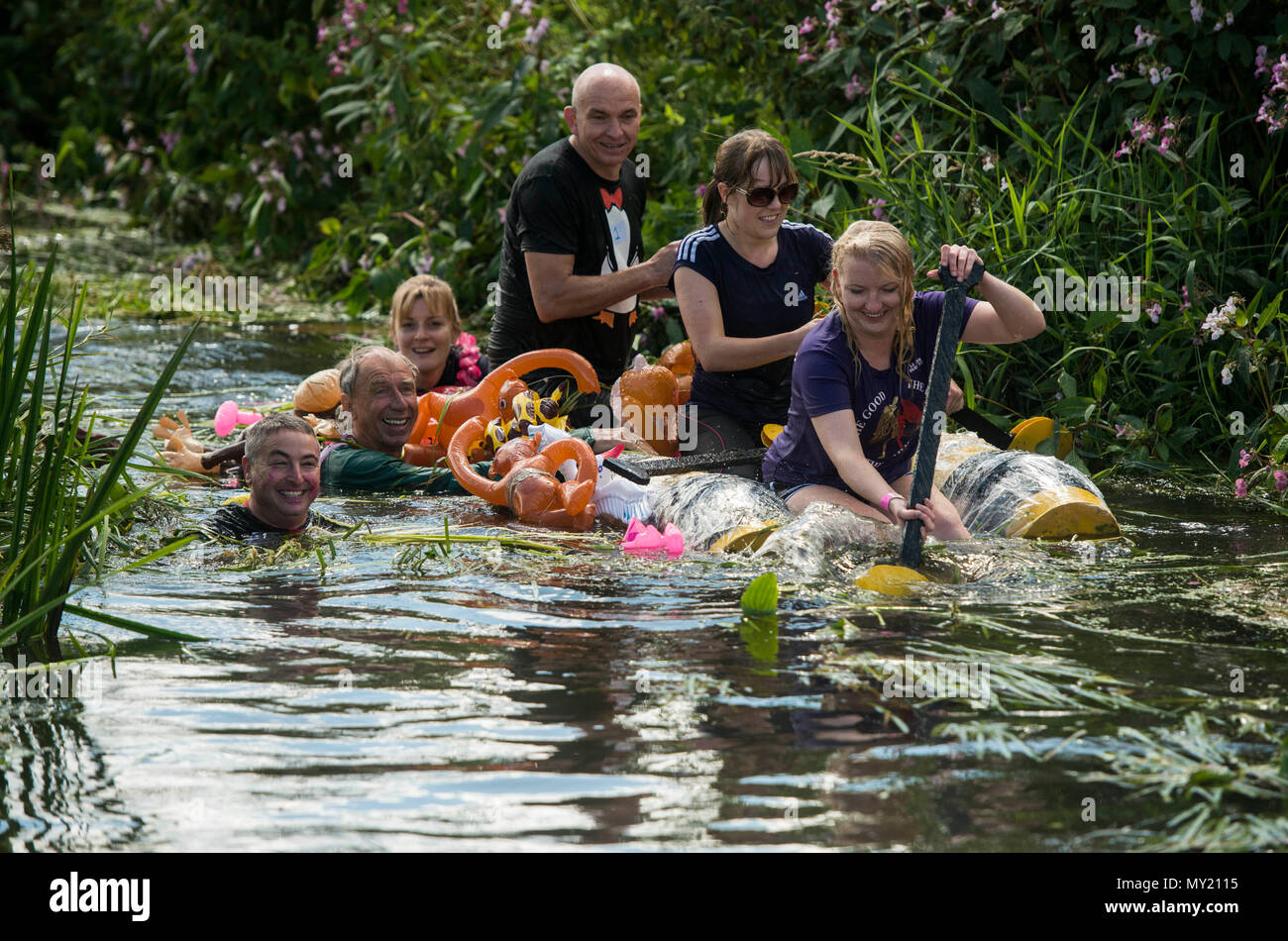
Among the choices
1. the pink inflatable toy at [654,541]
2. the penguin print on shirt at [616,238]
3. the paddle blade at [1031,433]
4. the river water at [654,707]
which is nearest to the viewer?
the river water at [654,707]

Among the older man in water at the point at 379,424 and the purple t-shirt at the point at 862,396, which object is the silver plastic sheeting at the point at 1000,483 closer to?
the purple t-shirt at the point at 862,396

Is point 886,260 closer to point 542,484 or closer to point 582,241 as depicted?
point 542,484

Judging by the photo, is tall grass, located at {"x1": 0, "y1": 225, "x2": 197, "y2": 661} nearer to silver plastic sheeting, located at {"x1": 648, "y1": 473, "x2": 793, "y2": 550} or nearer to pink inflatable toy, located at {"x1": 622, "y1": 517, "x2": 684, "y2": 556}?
pink inflatable toy, located at {"x1": 622, "y1": 517, "x2": 684, "y2": 556}

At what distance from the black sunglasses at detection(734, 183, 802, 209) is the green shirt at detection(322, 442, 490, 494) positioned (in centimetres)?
176

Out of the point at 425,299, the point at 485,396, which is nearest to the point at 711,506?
the point at 485,396

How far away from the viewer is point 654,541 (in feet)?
17.3

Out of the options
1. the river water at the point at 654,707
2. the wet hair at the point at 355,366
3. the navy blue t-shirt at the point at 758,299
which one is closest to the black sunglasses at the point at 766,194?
the navy blue t-shirt at the point at 758,299

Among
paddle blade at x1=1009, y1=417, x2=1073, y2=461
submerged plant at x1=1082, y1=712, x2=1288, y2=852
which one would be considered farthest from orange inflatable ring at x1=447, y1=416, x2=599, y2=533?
submerged plant at x1=1082, y1=712, x2=1288, y2=852

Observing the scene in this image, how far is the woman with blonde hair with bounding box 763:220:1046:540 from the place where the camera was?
4.95 m

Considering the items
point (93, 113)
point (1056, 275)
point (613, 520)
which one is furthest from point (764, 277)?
point (93, 113)

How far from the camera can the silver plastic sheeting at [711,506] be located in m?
5.26

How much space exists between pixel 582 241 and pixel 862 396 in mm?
2056

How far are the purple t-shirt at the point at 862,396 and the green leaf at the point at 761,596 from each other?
936 millimetres

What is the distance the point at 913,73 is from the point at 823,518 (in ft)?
12.3
